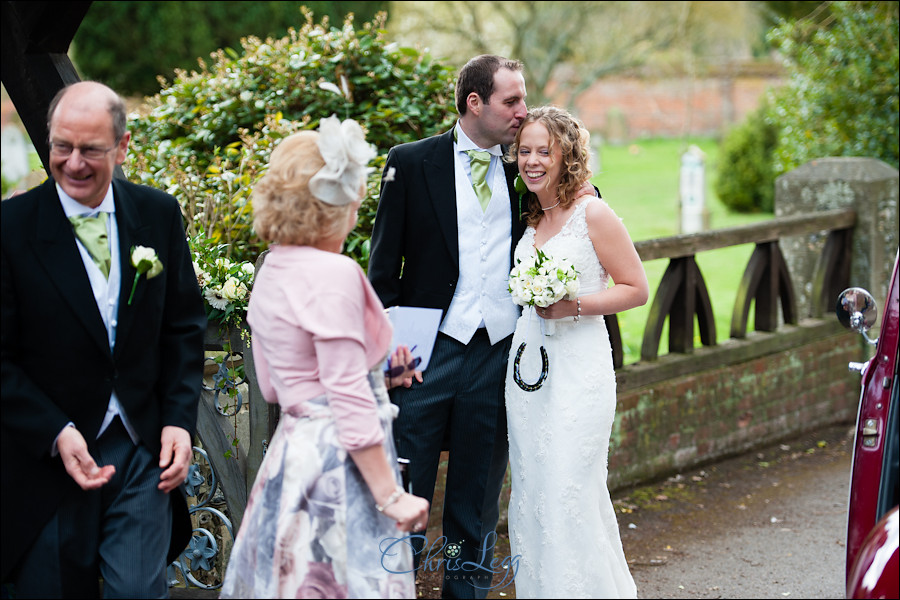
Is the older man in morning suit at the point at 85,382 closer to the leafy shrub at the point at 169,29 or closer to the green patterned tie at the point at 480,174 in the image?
the green patterned tie at the point at 480,174

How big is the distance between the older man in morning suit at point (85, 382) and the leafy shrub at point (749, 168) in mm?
17687

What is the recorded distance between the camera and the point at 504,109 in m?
4.04

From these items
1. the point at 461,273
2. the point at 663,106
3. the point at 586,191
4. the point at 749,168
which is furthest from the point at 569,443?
the point at 663,106

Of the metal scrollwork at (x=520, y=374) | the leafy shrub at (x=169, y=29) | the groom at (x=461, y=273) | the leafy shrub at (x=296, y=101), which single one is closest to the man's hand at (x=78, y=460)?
the groom at (x=461, y=273)

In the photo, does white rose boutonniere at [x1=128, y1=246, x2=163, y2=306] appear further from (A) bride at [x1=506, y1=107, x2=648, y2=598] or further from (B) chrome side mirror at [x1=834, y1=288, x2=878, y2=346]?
(B) chrome side mirror at [x1=834, y1=288, x2=878, y2=346]

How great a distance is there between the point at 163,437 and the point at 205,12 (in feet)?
37.0

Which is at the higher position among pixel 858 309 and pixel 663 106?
pixel 663 106

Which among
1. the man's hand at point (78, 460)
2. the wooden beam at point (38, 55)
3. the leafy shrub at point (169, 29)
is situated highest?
the leafy shrub at point (169, 29)

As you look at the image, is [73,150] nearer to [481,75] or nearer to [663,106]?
[481,75]

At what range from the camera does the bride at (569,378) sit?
12.8ft

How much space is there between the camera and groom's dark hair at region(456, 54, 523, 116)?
4.00 metres

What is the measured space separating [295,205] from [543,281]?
1.17 meters

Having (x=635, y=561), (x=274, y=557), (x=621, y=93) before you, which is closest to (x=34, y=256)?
Result: (x=274, y=557)

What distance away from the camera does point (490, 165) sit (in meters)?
4.14
